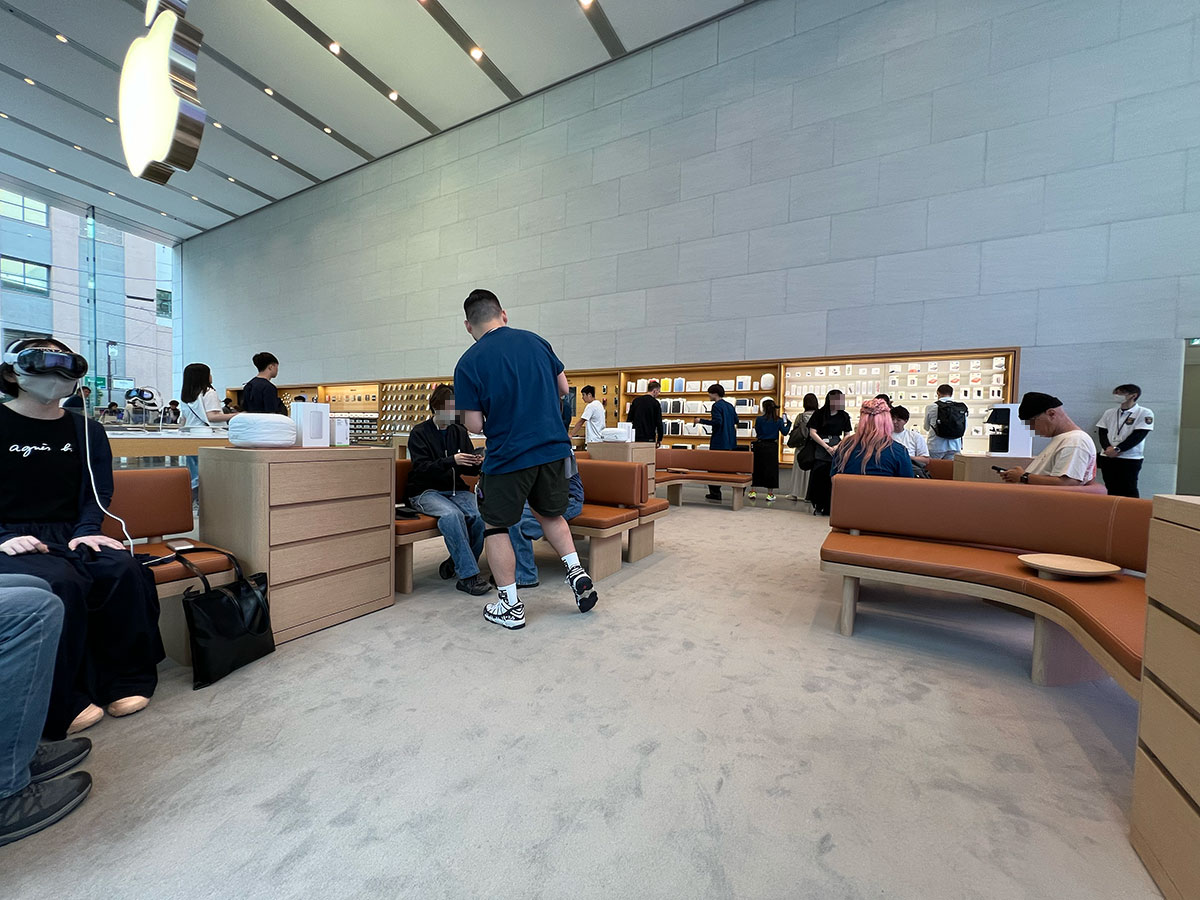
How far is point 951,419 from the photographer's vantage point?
6031 mm

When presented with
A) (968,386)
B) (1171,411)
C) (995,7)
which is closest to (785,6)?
(995,7)

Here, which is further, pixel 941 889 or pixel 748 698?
pixel 748 698

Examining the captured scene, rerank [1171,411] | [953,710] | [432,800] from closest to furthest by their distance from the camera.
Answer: [432,800] → [953,710] → [1171,411]

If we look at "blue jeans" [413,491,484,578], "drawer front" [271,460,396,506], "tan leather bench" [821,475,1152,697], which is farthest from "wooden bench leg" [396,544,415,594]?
"tan leather bench" [821,475,1152,697]

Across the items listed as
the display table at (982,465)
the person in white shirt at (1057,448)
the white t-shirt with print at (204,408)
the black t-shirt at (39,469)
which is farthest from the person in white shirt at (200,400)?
the display table at (982,465)

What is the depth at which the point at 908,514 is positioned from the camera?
294cm

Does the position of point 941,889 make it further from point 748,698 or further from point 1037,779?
point 748,698

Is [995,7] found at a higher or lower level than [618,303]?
higher

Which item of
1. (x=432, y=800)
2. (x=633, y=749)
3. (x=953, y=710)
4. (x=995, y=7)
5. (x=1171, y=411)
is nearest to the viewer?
(x=432, y=800)

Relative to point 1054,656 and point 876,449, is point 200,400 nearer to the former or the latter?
point 876,449

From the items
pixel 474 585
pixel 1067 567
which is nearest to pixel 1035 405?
pixel 1067 567

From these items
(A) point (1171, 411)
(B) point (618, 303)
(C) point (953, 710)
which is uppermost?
(B) point (618, 303)

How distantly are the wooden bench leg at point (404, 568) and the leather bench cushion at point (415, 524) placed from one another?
133 mm

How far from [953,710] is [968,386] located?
5.84m
